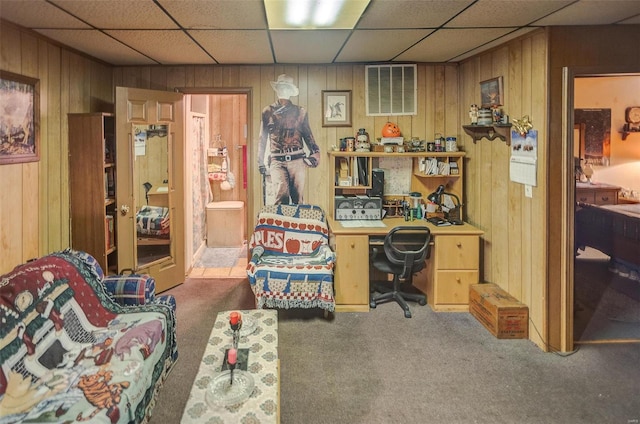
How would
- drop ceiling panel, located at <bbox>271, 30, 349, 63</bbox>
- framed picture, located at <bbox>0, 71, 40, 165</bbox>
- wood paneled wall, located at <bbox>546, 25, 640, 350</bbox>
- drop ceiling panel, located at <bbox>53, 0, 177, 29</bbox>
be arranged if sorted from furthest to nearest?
1. drop ceiling panel, located at <bbox>271, 30, 349, 63</bbox>
2. wood paneled wall, located at <bbox>546, 25, 640, 350</bbox>
3. framed picture, located at <bbox>0, 71, 40, 165</bbox>
4. drop ceiling panel, located at <bbox>53, 0, 177, 29</bbox>

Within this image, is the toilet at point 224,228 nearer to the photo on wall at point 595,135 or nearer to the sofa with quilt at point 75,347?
the sofa with quilt at point 75,347

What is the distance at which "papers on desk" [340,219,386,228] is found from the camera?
4.24m

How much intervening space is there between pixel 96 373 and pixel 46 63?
2.49m

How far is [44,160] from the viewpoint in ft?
11.4

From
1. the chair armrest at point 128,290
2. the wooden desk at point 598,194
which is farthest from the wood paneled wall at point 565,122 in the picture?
the wooden desk at point 598,194

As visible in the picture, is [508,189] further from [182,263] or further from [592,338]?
[182,263]

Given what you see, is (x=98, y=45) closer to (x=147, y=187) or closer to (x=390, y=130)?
(x=147, y=187)

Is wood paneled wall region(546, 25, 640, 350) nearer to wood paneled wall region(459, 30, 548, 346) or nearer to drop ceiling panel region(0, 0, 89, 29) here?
wood paneled wall region(459, 30, 548, 346)

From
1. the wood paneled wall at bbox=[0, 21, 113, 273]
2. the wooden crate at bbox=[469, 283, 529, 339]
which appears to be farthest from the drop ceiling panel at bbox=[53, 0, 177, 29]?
the wooden crate at bbox=[469, 283, 529, 339]

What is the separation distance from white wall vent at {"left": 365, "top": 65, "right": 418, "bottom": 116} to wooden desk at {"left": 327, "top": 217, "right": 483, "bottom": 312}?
1.40 meters

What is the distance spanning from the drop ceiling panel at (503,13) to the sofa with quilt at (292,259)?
2.08m

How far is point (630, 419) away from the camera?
7.95 feet

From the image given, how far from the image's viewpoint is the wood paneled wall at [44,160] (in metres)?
3.00

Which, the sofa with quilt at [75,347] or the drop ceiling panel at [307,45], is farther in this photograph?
the drop ceiling panel at [307,45]
